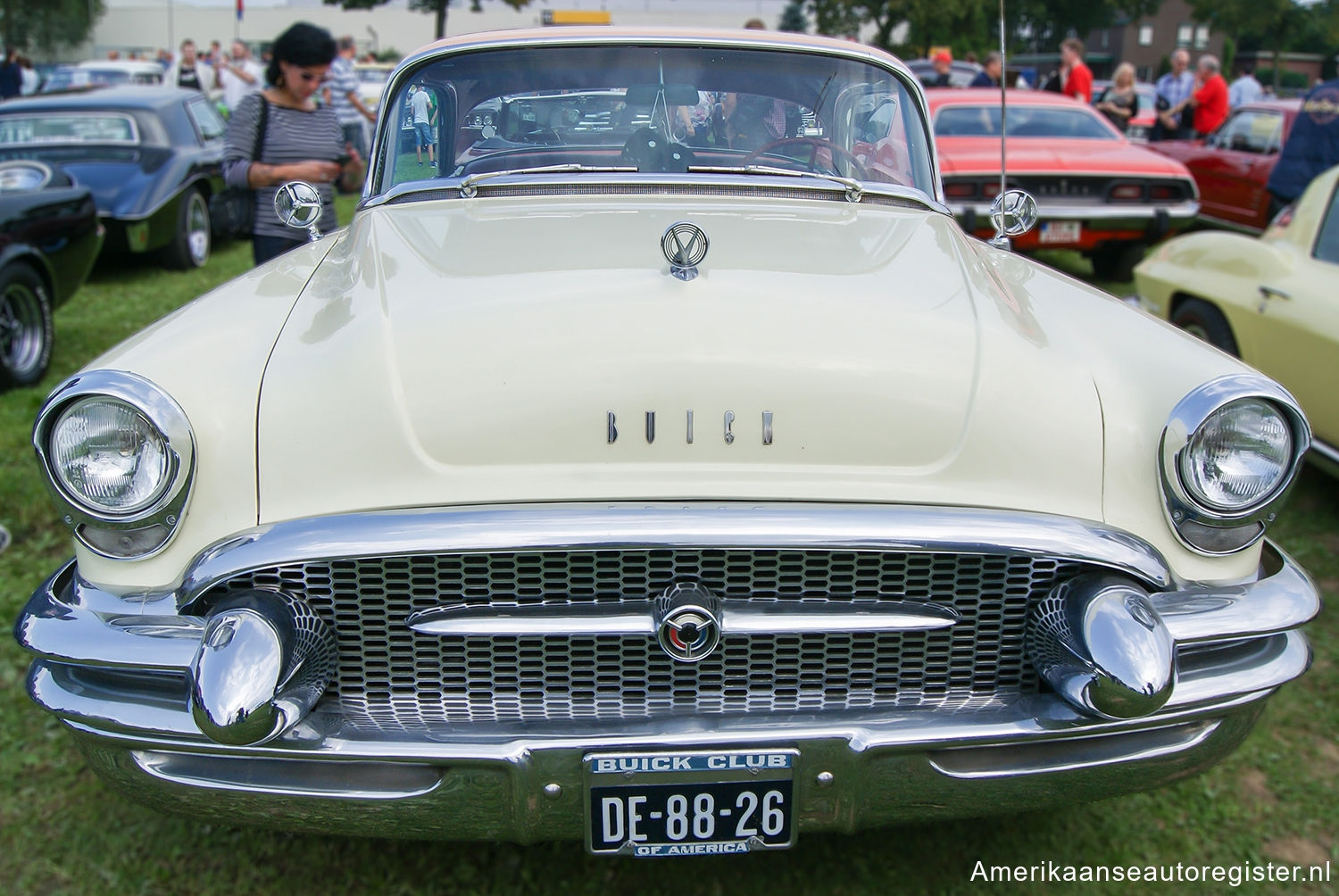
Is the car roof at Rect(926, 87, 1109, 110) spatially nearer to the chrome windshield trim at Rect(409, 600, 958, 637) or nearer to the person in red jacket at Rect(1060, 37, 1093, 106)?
the person in red jacket at Rect(1060, 37, 1093, 106)

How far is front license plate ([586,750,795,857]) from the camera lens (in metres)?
1.68

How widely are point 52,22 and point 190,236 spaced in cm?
4113

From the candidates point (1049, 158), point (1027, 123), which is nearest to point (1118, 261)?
point (1049, 158)

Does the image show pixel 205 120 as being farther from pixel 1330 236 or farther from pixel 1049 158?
pixel 1330 236

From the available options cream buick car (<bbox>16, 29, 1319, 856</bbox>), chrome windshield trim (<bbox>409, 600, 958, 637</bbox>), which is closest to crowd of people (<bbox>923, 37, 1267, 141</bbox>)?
cream buick car (<bbox>16, 29, 1319, 856</bbox>)

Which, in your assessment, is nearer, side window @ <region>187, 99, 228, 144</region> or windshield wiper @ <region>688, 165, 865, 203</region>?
windshield wiper @ <region>688, 165, 865, 203</region>

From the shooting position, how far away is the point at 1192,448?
6.02ft

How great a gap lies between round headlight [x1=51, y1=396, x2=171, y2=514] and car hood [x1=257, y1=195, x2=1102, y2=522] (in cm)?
18

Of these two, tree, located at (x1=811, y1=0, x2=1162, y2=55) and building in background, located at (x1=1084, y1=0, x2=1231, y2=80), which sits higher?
building in background, located at (x1=1084, y1=0, x2=1231, y2=80)

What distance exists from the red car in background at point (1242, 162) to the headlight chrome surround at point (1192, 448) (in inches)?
267

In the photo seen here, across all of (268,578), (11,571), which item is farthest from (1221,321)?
(11,571)

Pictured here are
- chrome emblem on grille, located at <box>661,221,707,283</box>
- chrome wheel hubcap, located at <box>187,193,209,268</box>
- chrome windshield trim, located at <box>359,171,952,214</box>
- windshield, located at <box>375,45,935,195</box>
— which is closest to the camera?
chrome emblem on grille, located at <box>661,221,707,283</box>

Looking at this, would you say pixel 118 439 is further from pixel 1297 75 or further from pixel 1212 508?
pixel 1297 75

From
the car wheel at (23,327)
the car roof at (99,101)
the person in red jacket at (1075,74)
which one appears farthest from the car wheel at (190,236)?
the person in red jacket at (1075,74)
